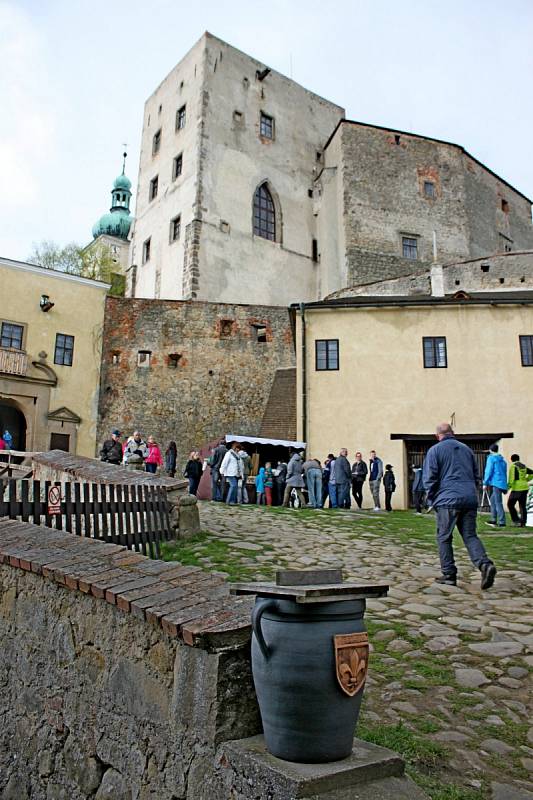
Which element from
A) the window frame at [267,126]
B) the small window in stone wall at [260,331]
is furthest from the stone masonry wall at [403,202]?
the small window in stone wall at [260,331]

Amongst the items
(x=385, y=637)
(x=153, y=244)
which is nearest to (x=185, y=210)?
(x=153, y=244)

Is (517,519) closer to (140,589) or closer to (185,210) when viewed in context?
(140,589)

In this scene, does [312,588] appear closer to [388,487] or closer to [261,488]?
[261,488]

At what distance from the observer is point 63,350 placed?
2964 centimetres

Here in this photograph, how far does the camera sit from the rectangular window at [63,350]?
2953cm

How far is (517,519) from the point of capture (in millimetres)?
14367

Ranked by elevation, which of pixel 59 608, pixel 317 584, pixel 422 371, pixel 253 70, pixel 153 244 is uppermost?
pixel 253 70

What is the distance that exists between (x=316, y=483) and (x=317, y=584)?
15.1 metres

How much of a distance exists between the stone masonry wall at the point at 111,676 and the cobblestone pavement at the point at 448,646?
126 cm

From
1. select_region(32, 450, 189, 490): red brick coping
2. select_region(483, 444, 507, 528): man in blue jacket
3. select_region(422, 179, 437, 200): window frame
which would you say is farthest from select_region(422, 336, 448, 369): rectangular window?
select_region(422, 179, 437, 200): window frame

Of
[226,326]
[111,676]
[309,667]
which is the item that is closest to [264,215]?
[226,326]

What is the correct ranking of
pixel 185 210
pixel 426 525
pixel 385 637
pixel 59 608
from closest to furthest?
pixel 59 608 < pixel 385 637 < pixel 426 525 < pixel 185 210

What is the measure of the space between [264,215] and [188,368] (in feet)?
53.6

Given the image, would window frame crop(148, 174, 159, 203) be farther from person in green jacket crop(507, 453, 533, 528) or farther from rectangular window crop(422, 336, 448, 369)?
person in green jacket crop(507, 453, 533, 528)
